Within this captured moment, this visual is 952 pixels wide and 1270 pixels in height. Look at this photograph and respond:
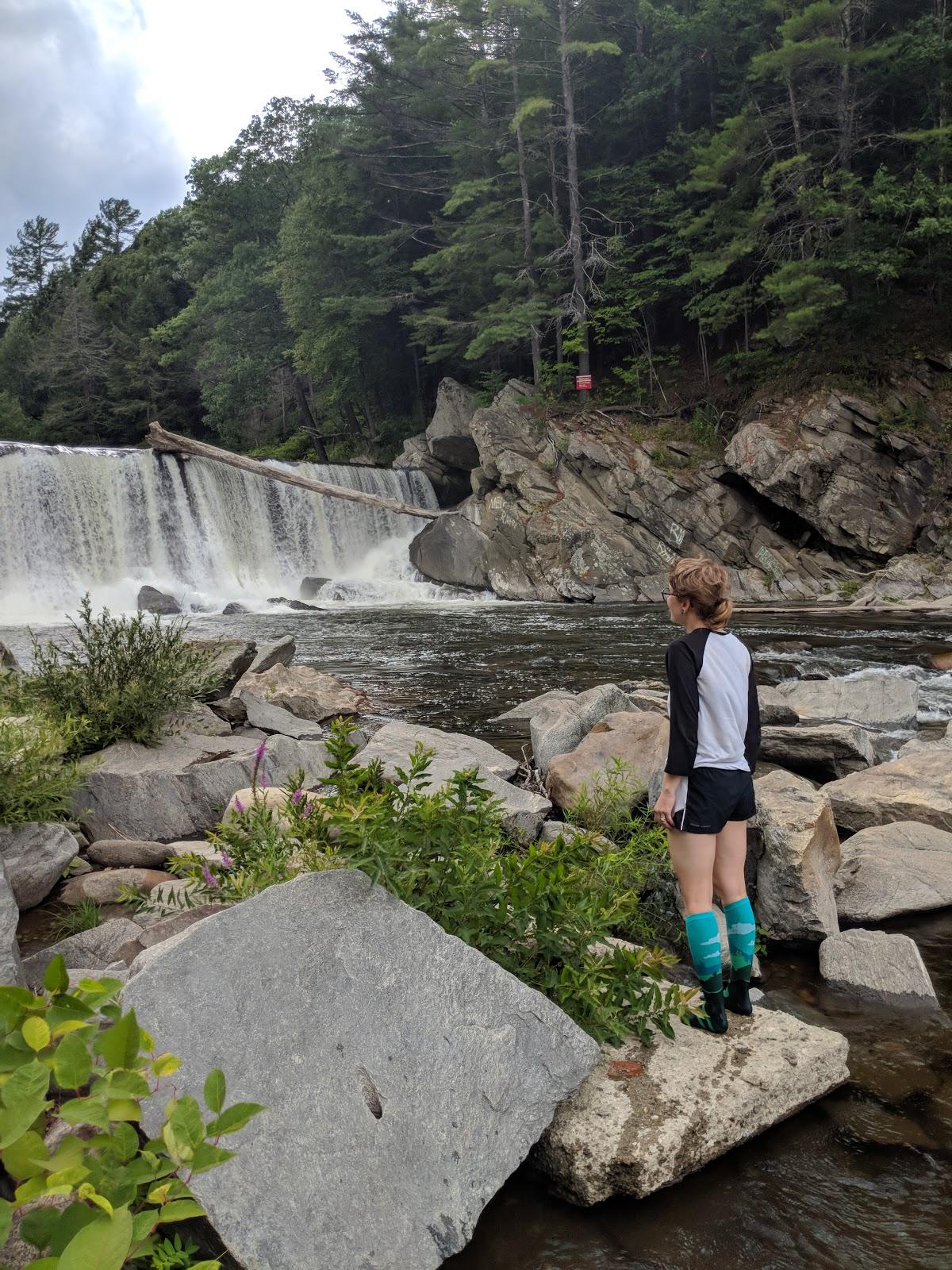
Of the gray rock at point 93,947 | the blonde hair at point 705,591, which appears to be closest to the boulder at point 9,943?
the gray rock at point 93,947

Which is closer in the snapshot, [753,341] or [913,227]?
[913,227]

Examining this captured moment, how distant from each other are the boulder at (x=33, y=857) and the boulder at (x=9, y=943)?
1.35 meters

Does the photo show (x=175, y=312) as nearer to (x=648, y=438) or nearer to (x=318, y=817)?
(x=648, y=438)

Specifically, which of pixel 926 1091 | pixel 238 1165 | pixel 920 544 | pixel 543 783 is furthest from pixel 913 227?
pixel 238 1165

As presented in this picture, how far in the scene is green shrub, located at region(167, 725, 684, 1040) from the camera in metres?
2.95

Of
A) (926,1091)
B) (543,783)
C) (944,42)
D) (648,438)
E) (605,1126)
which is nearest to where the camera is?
(605,1126)

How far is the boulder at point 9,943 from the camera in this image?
3.06 m

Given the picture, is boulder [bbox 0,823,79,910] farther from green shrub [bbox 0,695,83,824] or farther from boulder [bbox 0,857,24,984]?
boulder [bbox 0,857,24,984]

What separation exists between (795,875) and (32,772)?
3994 mm

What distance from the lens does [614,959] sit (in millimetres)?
3242

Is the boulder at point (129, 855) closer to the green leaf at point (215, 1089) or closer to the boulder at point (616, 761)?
the boulder at point (616, 761)

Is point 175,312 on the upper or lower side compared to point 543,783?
upper

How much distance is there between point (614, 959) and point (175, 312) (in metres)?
55.2

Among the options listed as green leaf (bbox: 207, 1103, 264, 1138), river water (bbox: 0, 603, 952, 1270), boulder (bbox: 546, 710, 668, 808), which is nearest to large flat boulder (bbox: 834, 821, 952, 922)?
river water (bbox: 0, 603, 952, 1270)
